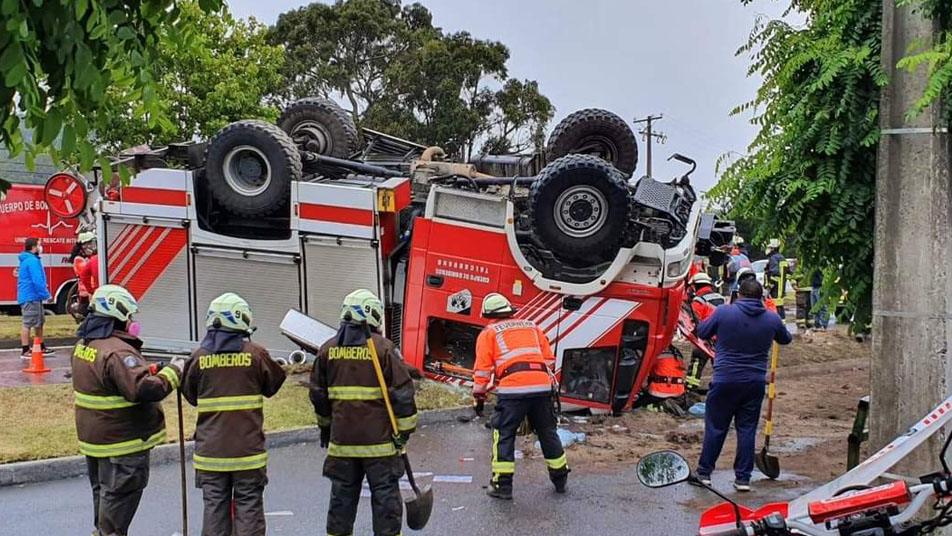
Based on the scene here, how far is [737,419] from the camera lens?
6.23 meters

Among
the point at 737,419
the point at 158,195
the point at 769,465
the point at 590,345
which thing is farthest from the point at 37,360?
the point at 769,465

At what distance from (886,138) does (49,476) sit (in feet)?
20.3

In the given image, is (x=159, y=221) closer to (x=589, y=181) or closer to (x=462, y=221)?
(x=462, y=221)

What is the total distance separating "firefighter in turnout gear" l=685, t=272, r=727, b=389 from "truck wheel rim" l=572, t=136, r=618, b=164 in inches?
71.2

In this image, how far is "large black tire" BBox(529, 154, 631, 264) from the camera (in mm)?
7914

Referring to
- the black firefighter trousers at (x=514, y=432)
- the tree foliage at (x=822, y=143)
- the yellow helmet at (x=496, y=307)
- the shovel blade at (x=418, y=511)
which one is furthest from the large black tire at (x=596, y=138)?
the shovel blade at (x=418, y=511)

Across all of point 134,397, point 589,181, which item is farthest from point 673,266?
point 134,397

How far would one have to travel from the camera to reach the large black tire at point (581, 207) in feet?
26.0

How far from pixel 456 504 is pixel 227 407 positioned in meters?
2.03

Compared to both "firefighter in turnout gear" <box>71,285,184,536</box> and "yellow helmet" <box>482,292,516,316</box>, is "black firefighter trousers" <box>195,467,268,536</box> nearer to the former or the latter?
"firefighter in turnout gear" <box>71,285,184,536</box>

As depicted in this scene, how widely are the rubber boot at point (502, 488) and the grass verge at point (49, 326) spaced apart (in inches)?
411

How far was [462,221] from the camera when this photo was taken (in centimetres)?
856

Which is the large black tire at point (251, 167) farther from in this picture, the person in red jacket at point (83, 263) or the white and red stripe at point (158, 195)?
the person in red jacket at point (83, 263)

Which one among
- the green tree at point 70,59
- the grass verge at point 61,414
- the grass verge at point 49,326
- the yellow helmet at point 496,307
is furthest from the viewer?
the grass verge at point 49,326
